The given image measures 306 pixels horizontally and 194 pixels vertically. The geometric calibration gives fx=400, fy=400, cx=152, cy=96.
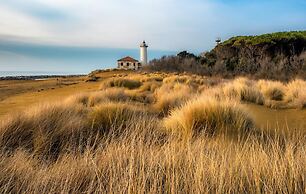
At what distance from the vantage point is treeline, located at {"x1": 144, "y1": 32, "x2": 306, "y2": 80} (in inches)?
1110

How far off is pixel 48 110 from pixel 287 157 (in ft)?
15.3

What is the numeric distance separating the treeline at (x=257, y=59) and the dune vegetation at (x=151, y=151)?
16543 millimetres

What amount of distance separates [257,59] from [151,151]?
98.2 feet

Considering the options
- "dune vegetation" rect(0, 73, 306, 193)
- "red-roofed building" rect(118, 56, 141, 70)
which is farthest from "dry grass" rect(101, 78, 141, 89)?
"red-roofed building" rect(118, 56, 141, 70)

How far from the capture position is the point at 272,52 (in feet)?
120

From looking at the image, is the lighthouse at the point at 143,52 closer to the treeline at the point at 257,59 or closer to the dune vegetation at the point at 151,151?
the treeline at the point at 257,59

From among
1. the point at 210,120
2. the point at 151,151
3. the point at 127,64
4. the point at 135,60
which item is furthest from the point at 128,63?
the point at 151,151

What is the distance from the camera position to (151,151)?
3846 mm

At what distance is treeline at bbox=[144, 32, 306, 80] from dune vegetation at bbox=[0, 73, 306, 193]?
16.5 m

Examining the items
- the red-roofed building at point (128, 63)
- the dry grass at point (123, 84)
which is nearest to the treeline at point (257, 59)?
the dry grass at point (123, 84)

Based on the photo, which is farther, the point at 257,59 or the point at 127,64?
the point at 127,64

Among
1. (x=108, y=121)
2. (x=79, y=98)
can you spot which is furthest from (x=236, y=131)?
(x=79, y=98)

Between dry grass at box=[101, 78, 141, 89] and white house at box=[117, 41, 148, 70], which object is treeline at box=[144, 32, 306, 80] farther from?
white house at box=[117, 41, 148, 70]

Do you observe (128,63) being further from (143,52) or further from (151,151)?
(151,151)
